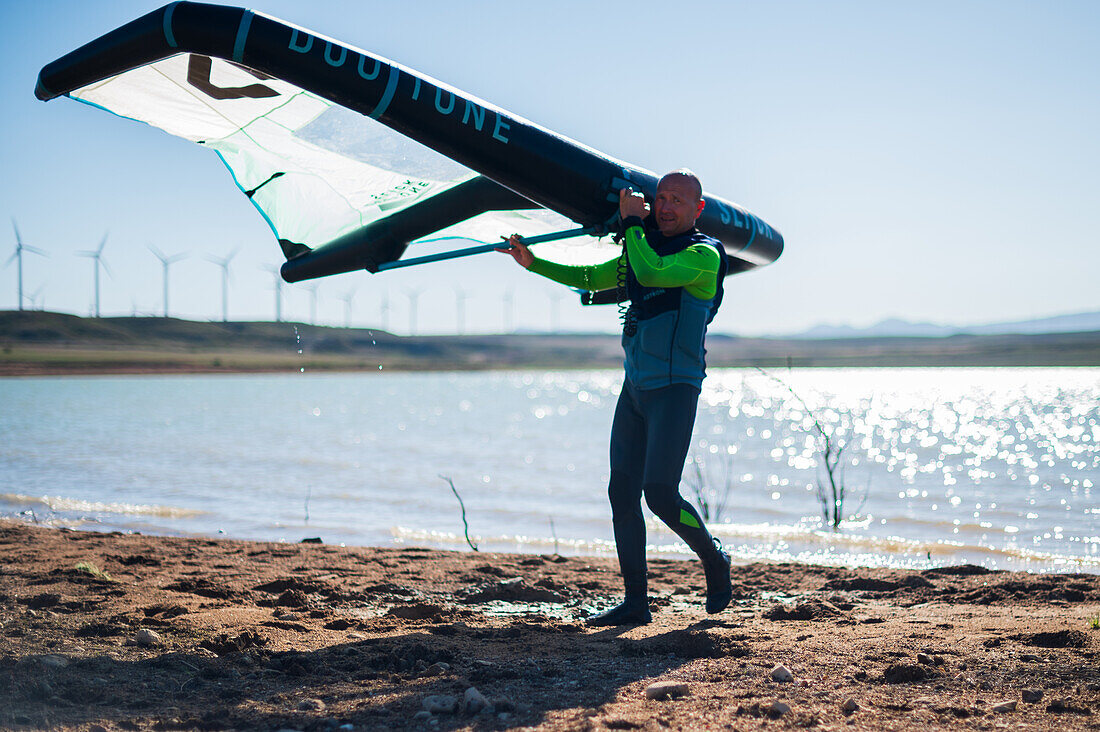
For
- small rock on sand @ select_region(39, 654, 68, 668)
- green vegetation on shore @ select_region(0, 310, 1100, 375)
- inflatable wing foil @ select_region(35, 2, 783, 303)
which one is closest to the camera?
small rock on sand @ select_region(39, 654, 68, 668)

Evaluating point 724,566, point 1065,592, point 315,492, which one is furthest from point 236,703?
point 315,492

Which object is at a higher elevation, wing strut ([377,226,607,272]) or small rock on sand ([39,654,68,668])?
wing strut ([377,226,607,272])

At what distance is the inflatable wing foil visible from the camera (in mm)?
4355

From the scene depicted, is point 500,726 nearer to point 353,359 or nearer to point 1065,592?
point 1065,592

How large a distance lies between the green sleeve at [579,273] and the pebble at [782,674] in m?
2.32

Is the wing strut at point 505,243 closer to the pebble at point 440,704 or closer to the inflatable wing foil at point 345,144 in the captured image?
the inflatable wing foil at point 345,144

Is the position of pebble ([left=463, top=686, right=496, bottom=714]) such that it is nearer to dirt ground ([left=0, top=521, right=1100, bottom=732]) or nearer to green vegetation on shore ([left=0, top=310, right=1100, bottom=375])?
dirt ground ([left=0, top=521, right=1100, bottom=732])

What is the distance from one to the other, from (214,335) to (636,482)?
10668 cm

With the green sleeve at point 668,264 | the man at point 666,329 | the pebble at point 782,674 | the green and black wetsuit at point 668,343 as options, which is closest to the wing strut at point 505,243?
the man at point 666,329

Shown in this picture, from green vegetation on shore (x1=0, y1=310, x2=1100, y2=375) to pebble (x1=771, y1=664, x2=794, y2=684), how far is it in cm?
3162

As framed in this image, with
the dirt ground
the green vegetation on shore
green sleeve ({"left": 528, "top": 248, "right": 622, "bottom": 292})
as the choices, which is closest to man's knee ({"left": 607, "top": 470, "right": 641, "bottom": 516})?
the dirt ground

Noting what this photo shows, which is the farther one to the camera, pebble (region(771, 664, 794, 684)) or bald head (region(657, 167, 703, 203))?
bald head (region(657, 167, 703, 203))

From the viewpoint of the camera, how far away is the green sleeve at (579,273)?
16.1 ft

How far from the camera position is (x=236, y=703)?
336cm
